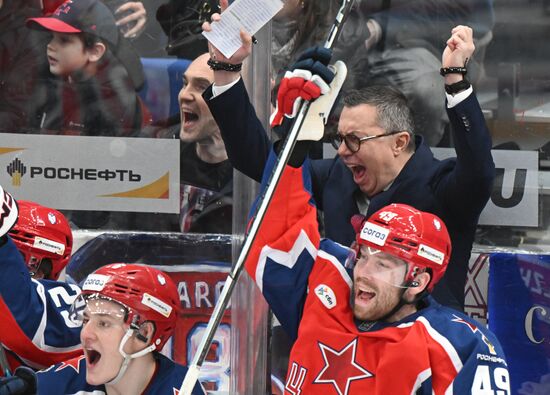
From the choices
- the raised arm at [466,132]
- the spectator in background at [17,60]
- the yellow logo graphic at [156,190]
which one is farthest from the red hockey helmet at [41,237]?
the raised arm at [466,132]

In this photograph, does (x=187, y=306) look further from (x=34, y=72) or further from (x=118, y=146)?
(x=34, y=72)

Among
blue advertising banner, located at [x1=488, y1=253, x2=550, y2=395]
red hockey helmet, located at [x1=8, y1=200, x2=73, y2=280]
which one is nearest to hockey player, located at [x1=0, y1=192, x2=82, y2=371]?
red hockey helmet, located at [x1=8, y1=200, x2=73, y2=280]

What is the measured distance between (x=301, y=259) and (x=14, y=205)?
761mm

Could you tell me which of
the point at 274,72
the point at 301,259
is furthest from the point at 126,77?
the point at 301,259

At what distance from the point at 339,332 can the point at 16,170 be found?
5.65 ft

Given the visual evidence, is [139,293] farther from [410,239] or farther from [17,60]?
[17,60]

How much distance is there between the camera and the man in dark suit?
9.93ft

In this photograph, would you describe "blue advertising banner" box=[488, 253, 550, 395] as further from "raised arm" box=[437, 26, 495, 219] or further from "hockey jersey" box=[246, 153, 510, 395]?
"hockey jersey" box=[246, 153, 510, 395]

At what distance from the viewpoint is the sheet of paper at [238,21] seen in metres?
2.67

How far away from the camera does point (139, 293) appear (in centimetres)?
296

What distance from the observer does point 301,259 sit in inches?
110

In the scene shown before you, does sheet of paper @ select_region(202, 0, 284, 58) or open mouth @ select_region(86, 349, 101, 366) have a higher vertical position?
sheet of paper @ select_region(202, 0, 284, 58)

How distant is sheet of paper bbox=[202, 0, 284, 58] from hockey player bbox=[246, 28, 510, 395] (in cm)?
32

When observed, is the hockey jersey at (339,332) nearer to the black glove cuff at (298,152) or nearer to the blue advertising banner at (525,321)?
the black glove cuff at (298,152)
